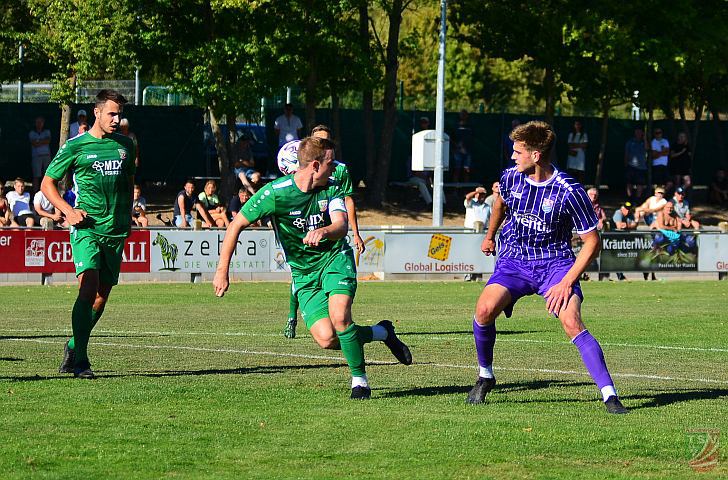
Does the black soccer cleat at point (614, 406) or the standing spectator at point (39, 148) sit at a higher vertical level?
the standing spectator at point (39, 148)

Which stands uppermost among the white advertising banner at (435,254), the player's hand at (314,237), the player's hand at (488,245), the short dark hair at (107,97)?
the short dark hair at (107,97)

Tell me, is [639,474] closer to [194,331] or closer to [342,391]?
[342,391]

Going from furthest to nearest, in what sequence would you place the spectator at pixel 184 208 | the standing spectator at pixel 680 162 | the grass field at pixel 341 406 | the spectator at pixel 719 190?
the spectator at pixel 719 190 → the standing spectator at pixel 680 162 → the spectator at pixel 184 208 → the grass field at pixel 341 406

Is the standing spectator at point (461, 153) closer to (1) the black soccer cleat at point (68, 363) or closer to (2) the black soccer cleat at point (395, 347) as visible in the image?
(2) the black soccer cleat at point (395, 347)

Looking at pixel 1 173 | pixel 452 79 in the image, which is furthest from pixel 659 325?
pixel 452 79

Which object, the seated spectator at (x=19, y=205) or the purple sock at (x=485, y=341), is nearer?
the purple sock at (x=485, y=341)

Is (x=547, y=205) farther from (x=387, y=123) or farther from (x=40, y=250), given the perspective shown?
(x=387, y=123)

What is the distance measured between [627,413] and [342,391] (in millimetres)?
2054

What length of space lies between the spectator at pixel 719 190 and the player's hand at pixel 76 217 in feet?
103

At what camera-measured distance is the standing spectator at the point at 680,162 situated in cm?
3569

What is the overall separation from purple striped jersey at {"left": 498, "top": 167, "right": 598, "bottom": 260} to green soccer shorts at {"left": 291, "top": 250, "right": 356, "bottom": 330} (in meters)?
1.07

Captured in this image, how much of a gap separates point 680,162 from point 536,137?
28333 mm

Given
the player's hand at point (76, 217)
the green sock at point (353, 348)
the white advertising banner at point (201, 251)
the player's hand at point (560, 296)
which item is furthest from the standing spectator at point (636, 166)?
the player's hand at point (560, 296)

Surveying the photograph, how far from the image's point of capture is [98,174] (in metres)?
10.3
